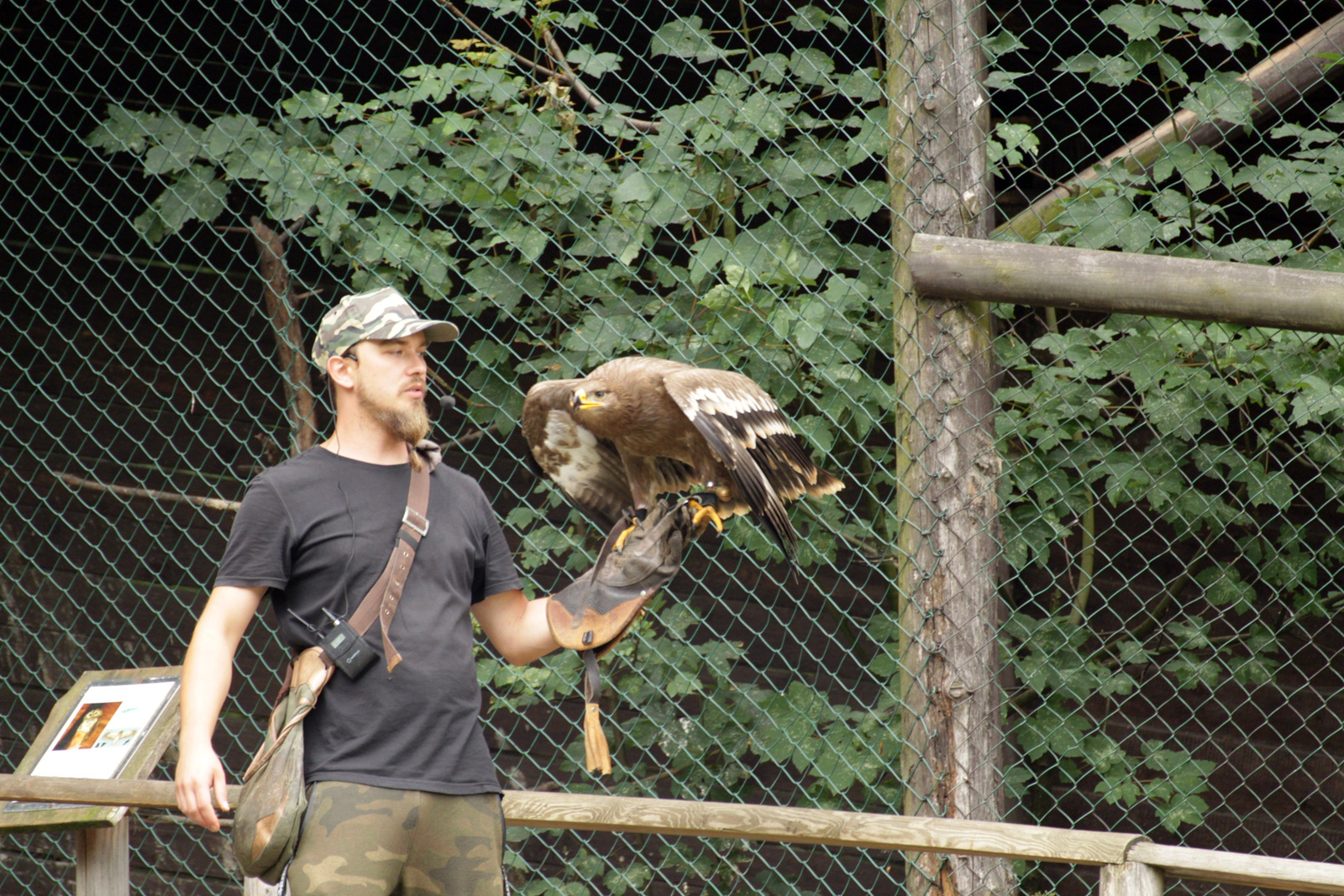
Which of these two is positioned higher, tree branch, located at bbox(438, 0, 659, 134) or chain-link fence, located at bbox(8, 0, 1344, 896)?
tree branch, located at bbox(438, 0, 659, 134)

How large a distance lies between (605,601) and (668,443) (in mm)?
609

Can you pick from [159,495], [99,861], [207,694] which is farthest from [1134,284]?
[159,495]

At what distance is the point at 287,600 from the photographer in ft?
5.68

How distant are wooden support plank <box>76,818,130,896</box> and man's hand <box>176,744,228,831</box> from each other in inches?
38.5

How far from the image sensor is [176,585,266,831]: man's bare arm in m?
1.60

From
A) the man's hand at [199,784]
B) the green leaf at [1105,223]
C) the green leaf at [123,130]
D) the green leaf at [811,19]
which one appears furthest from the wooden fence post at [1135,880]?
the green leaf at [123,130]

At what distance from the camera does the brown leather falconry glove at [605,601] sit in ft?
6.21

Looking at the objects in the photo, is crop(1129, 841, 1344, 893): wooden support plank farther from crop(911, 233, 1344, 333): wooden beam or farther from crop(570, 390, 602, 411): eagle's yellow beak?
crop(570, 390, 602, 411): eagle's yellow beak

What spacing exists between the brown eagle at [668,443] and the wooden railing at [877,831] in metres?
0.49

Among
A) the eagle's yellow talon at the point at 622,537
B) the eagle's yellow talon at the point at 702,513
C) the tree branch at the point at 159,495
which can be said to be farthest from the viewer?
the tree branch at the point at 159,495

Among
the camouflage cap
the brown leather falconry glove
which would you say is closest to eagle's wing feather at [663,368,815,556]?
the brown leather falconry glove

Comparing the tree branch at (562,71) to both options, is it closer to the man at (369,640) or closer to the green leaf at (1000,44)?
the green leaf at (1000,44)

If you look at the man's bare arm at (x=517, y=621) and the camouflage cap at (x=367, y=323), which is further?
the man's bare arm at (x=517, y=621)

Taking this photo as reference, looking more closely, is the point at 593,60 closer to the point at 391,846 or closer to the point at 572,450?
the point at 572,450
